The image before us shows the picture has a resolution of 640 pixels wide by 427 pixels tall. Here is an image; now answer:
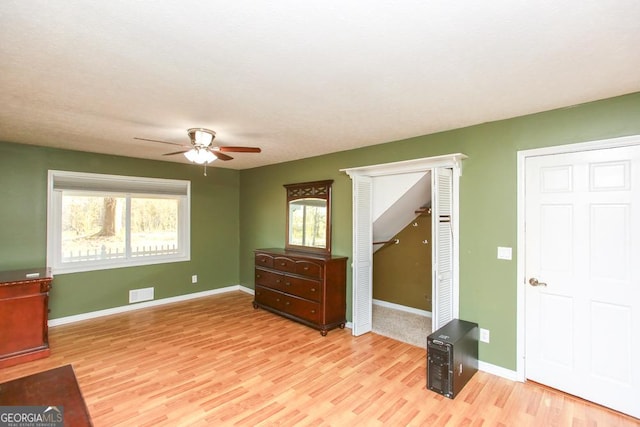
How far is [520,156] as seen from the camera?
109 inches

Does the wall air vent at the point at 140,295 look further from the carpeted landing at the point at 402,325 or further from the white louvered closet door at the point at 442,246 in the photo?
the white louvered closet door at the point at 442,246

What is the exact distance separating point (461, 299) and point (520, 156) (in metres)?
1.50

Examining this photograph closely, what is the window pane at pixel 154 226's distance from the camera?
4.83 meters

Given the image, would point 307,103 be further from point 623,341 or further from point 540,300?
point 623,341

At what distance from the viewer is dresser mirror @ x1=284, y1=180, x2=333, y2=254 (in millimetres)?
4453

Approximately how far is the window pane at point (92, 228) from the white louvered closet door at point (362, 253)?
3603 millimetres

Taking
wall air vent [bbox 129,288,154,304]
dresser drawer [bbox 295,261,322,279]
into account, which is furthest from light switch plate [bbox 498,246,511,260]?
wall air vent [bbox 129,288,154,304]

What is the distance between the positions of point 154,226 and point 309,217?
2.60 meters

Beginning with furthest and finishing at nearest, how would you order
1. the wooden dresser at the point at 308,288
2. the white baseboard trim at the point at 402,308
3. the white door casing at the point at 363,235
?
the white baseboard trim at the point at 402,308
the wooden dresser at the point at 308,288
the white door casing at the point at 363,235

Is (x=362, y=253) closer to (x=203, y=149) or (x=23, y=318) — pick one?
(x=203, y=149)

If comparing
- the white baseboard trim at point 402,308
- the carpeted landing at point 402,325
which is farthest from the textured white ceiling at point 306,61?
the white baseboard trim at point 402,308

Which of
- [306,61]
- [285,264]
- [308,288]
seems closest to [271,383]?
[308,288]

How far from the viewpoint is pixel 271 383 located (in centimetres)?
271

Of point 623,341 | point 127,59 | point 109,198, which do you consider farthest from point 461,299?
point 109,198
